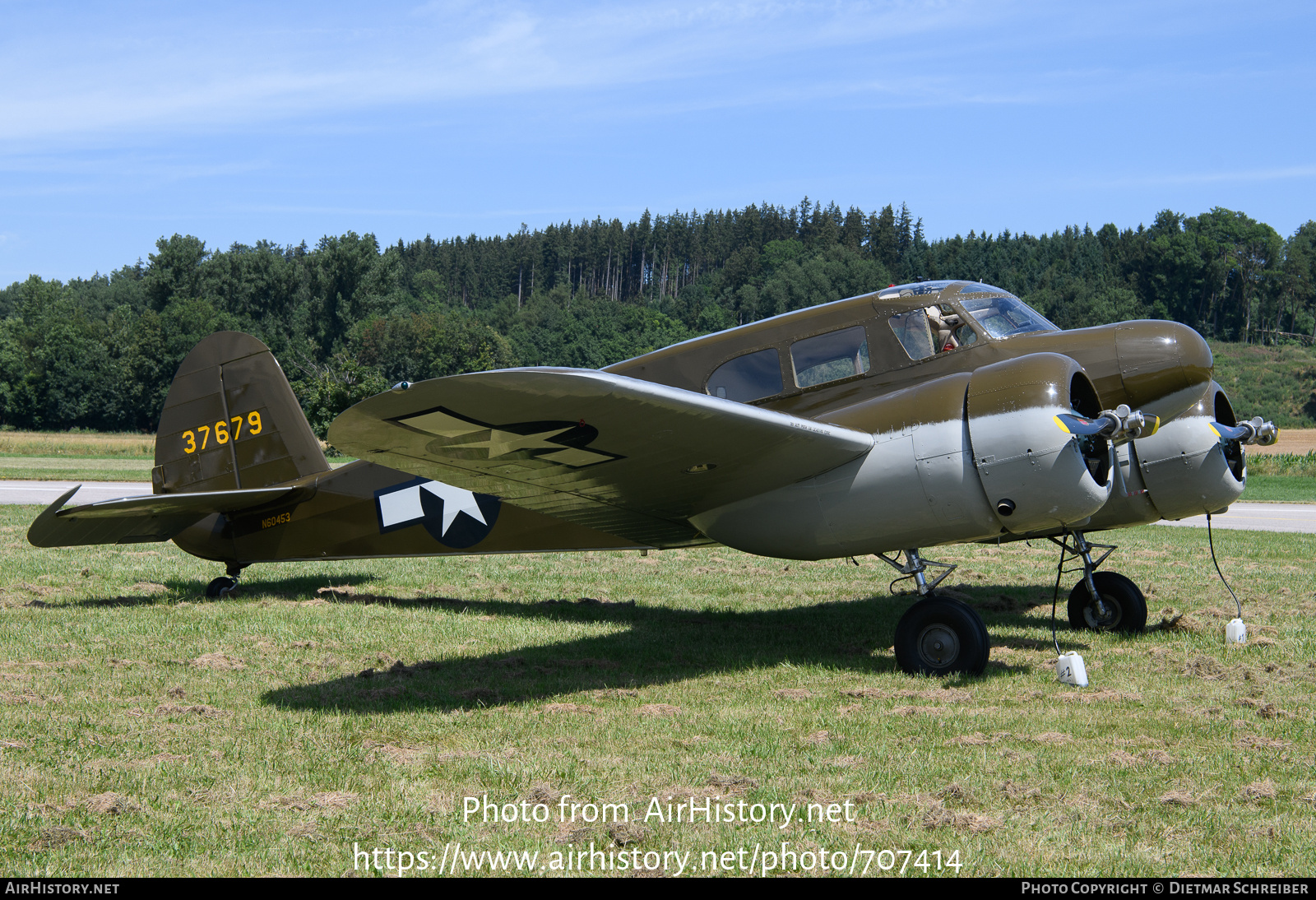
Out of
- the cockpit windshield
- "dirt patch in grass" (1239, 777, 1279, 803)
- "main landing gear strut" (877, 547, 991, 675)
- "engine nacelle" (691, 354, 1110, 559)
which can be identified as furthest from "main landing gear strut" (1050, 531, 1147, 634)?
"dirt patch in grass" (1239, 777, 1279, 803)

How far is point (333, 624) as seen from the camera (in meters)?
8.95

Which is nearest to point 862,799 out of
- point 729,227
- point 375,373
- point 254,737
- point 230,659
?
point 254,737

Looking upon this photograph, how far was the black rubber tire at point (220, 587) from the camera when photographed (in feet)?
33.8

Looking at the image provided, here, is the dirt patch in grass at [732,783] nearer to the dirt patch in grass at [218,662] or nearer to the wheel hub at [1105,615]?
the dirt patch in grass at [218,662]

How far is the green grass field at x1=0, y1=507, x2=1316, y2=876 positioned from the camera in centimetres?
411

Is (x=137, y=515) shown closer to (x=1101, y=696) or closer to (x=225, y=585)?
(x=225, y=585)

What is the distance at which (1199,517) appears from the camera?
72.9 feet

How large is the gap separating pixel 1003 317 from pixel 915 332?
2.68ft

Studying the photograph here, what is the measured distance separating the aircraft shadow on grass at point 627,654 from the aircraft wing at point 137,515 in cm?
128

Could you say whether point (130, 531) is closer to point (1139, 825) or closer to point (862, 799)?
point (862, 799)

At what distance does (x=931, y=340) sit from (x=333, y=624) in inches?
235

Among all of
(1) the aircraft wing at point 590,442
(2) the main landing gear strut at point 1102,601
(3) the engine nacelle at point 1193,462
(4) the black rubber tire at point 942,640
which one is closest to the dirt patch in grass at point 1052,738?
(4) the black rubber tire at point 942,640

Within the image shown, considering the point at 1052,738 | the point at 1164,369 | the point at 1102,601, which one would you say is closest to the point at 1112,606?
the point at 1102,601

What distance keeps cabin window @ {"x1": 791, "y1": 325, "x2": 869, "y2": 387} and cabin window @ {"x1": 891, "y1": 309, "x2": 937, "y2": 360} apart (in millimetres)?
277
